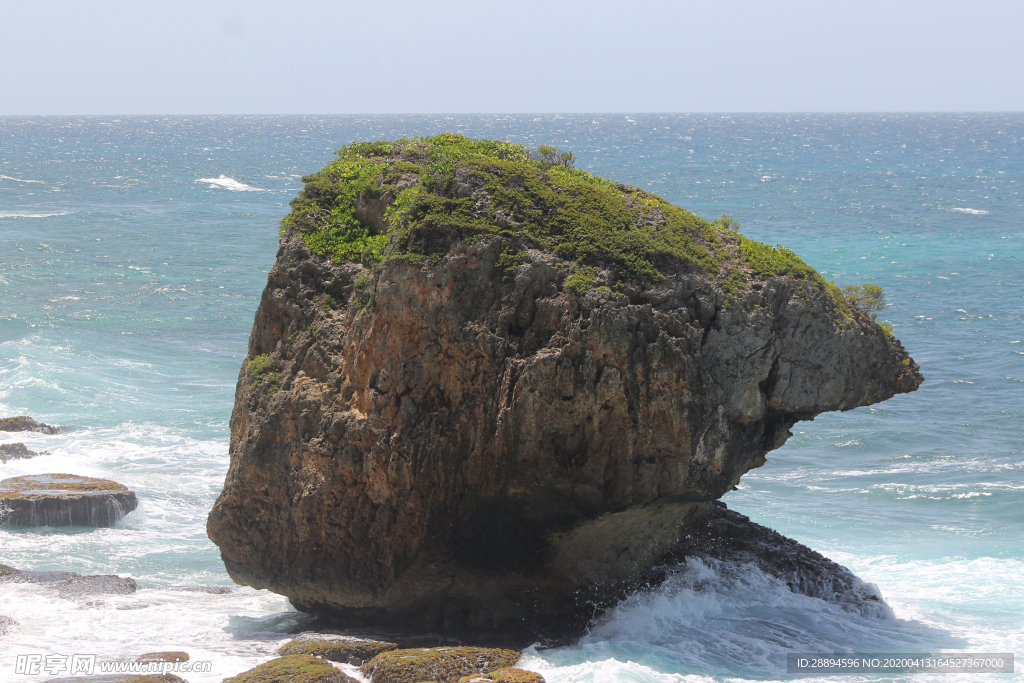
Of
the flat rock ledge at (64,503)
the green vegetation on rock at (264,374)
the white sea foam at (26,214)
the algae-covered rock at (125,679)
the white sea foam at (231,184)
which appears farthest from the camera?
the white sea foam at (231,184)

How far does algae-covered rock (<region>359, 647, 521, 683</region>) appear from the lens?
10.6 metres

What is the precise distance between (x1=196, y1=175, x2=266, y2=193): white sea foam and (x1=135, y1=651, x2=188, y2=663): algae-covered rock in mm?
61601

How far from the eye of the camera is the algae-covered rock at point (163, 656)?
11211 millimetres

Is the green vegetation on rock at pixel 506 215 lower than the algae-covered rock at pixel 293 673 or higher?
higher

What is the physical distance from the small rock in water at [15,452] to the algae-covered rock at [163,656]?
9.92 metres

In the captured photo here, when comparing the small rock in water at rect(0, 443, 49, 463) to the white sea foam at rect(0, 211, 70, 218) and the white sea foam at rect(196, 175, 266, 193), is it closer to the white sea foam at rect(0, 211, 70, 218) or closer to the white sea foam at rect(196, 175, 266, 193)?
the white sea foam at rect(0, 211, 70, 218)

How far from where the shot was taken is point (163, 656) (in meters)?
11.3

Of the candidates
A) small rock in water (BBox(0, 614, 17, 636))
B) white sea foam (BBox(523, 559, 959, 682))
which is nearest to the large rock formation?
white sea foam (BBox(523, 559, 959, 682))

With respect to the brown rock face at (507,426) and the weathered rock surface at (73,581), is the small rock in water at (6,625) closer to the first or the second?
the weathered rock surface at (73,581)

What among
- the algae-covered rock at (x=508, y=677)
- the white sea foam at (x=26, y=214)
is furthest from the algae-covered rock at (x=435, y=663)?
the white sea foam at (x=26, y=214)

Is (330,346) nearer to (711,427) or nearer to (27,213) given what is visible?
(711,427)

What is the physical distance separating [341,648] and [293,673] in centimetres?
90

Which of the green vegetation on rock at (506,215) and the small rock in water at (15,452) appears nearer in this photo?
the green vegetation on rock at (506,215)

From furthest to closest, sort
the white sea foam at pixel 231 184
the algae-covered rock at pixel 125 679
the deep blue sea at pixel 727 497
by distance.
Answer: the white sea foam at pixel 231 184
the deep blue sea at pixel 727 497
the algae-covered rock at pixel 125 679
